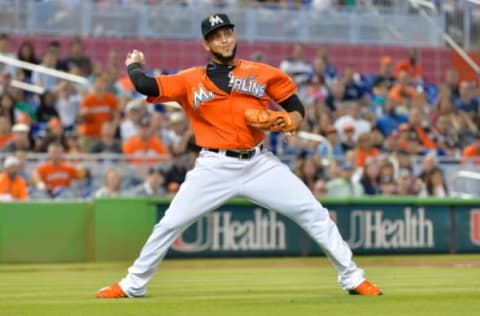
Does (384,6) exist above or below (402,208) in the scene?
above

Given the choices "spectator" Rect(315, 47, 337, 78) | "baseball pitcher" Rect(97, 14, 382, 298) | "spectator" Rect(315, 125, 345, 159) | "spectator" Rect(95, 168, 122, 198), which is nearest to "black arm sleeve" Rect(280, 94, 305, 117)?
"baseball pitcher" Rect(97, 14, 382, 298)

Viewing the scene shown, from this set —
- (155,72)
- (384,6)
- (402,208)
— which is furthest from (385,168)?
(384,6)

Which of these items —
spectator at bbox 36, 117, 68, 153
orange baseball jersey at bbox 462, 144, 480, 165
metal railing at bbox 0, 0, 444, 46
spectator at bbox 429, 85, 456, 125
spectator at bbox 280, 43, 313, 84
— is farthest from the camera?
metal railing at bbox 0, 0, 444, 46

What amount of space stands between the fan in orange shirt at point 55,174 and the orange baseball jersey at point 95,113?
167cm

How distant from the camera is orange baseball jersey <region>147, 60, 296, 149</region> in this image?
402 inches

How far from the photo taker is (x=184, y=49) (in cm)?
2489

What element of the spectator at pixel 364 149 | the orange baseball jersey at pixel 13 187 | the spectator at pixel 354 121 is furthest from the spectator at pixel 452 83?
the orange baseball jersey at pixel 13 187

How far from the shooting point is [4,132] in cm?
1912

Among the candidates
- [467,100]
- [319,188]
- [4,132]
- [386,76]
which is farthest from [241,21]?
[4,132]

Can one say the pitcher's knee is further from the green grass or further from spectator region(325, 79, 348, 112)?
spectator region(325, 79, 348, 112)

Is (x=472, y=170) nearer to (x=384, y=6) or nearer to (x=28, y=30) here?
(x=384, y=6)

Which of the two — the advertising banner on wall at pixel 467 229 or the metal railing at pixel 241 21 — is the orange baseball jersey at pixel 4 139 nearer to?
the metal railing at pixel 241 21

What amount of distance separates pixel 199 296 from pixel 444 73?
1689 centimetres

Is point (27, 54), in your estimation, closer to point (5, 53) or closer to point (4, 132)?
point (5, 53)
